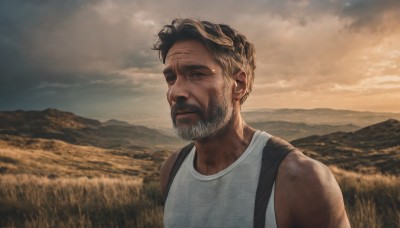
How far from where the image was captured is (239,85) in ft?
10.2

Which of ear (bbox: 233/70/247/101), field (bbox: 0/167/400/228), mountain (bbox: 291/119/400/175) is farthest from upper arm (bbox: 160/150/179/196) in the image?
mountain (bbox: 291/119/400/175)

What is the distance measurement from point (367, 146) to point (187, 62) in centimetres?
3766

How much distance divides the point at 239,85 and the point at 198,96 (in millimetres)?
460

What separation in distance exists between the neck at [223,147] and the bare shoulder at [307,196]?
525 millimetres

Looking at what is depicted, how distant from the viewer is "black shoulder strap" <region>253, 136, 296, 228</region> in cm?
233

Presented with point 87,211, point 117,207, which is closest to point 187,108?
point 87,211

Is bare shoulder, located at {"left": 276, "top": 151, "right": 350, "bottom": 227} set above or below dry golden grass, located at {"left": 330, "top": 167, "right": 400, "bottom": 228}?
above

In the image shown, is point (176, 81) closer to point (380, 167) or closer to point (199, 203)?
point (199, 203)

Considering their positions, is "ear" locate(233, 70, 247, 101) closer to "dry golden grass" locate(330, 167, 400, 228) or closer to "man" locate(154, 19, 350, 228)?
"man" locate(154, 19, 350, 228)

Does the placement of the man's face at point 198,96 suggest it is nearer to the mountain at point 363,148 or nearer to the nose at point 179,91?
the nose at point 179,91

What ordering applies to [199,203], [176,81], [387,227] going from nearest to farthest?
[199,203] < [176,81] < [387,227]

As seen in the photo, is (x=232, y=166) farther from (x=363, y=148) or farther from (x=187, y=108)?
(x=363, y=148)

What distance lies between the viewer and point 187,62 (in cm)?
284

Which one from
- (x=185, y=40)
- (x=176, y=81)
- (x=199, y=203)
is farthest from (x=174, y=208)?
(x=185, y=40)
